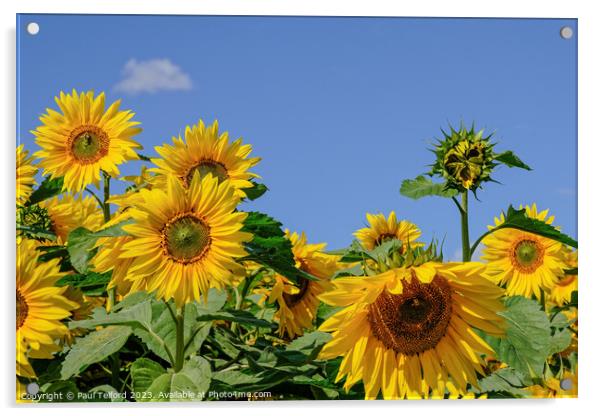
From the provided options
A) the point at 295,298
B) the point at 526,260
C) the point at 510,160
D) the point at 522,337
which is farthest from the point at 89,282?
the point at 526,260

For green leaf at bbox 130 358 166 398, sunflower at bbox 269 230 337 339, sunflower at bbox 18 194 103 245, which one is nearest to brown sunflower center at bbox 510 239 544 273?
sunflower at bbox 269 230 337 339

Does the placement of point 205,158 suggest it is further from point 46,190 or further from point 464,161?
point 464,161

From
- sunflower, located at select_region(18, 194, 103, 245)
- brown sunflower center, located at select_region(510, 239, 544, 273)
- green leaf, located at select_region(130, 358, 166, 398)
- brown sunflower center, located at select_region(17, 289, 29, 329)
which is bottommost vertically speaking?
green leaf, located at select_region(130, 358, 166, 398)

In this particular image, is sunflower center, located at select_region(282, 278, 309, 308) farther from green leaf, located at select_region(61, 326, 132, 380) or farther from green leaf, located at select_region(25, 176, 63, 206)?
green leaf, located at select_region(25, 176, 63, 206)

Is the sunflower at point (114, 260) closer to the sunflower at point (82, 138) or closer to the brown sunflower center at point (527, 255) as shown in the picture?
the sunflower at point (82, 138)

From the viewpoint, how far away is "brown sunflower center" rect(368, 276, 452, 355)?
2012mm

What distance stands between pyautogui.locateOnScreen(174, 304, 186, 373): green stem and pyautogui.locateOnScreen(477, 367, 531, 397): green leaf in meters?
0.94

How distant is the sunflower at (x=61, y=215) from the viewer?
264 centimetres

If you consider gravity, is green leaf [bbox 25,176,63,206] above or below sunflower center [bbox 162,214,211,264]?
above

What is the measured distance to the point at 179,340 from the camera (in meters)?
2.10

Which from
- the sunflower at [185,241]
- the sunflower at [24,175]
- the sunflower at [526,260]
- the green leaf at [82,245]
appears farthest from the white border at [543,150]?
the sunflower at [185,241]

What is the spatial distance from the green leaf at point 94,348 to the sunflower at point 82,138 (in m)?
0.58
